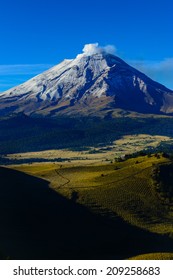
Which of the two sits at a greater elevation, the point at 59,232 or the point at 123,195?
the point at 123,195

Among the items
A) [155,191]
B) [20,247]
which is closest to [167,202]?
[155,191]

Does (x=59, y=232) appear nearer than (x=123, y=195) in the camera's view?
Yes

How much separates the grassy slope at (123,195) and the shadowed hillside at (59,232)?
498 mm

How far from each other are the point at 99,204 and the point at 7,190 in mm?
24443

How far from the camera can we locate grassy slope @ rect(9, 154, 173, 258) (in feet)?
348

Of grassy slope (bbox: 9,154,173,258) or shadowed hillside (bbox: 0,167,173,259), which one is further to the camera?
grassy slope (bbox: 9,154,173,258)

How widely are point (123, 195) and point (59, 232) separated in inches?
1244

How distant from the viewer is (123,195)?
125062mm

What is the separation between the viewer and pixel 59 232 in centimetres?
9862

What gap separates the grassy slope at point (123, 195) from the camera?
106 m

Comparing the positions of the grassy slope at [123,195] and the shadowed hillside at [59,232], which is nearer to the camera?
the shadowed hillside at [59,232]

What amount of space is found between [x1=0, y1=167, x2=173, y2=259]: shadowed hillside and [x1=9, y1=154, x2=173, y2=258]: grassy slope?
50cm
